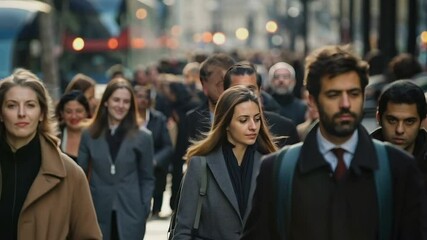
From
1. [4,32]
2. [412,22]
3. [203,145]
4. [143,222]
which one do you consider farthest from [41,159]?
[412,22]

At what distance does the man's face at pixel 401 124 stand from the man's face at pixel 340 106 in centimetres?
180

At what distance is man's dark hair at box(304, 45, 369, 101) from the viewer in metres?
5.16

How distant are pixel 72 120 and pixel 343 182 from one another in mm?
6674

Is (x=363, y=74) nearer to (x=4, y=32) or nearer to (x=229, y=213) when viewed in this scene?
(x=229, y=213)

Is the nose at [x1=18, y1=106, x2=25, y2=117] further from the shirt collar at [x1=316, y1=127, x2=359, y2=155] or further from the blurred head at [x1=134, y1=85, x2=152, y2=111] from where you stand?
the blurred head at [x1=134, y1=85, x2=152, y2=111]

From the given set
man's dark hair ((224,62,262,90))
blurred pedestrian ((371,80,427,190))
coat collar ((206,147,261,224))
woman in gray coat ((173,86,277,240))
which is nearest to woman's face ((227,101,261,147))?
woman in gray coat ((173,86,277,240))

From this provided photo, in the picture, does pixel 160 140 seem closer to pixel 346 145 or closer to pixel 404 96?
pixel 404 96

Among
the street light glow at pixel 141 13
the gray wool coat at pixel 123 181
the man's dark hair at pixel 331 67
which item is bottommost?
the gray wool coat at pixel 123 181

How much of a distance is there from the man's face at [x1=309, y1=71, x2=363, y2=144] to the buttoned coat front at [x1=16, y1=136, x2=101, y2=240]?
1777mm

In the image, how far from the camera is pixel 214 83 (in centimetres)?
944

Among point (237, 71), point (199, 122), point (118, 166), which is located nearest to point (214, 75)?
point (199, 122)

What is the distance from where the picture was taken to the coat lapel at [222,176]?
279 inches

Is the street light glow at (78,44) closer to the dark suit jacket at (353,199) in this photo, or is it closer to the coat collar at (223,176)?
the coat collar at (223,176)

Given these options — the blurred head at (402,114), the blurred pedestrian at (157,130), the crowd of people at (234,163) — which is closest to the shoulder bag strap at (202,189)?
the crowd of people at (234,163)
